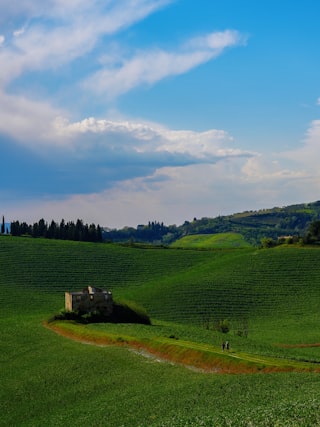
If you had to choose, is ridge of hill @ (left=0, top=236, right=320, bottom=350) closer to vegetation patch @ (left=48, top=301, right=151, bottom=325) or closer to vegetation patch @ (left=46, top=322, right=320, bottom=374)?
vegetation patch @ (left=48, top=301, right=151, bottom=325)

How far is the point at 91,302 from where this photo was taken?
93062 millimetres

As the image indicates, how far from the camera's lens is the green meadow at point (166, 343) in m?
37.2

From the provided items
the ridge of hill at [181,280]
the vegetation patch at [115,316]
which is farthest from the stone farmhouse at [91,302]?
the ridge of hill at [181,280]

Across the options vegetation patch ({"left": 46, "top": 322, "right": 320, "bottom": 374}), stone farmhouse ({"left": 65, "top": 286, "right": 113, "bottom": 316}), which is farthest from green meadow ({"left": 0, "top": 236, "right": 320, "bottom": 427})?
stone farmhouse ({"left": 65, "top": 286, "right": 113, "bottom": 316})

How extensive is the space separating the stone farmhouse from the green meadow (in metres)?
6.25

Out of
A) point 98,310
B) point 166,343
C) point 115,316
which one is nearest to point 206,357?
point 166,343

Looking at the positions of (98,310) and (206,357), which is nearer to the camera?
(206,357)

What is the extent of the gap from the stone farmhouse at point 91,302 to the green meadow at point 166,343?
6.25 m

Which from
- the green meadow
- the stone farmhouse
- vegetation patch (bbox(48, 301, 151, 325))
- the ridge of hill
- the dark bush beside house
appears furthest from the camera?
the ridge of hill

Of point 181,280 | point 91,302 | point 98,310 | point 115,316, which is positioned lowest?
point 115,316

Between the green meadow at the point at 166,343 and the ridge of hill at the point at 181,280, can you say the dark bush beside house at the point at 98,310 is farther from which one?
the ridge of hill at the point at 181,280

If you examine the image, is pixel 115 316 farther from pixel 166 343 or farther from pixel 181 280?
pixel 181 280

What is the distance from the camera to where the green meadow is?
37250 millimetres

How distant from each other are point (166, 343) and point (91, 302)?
36.8 m
